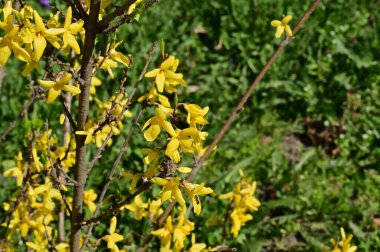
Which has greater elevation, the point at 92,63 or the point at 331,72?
the point at 92,63

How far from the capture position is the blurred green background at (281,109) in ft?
12.8

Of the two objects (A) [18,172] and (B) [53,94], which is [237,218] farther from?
(B) [53,94]

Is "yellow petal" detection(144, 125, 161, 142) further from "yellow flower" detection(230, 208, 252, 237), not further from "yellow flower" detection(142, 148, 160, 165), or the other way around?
"yellow flower" detection(230, 208, 252, 237)

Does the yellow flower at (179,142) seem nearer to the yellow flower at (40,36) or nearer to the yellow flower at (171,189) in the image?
the yellow flower at (171,189)

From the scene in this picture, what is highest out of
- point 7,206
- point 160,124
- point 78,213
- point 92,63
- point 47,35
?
point 47,35

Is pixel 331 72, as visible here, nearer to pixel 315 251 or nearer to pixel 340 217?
pixel 340 217

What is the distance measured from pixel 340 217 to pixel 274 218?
537 mm

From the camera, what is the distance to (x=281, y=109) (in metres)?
4.85

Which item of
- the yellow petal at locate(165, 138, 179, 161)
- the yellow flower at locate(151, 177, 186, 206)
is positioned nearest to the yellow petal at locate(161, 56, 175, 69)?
the yellow petal at locate(165, 138, 179, 161)

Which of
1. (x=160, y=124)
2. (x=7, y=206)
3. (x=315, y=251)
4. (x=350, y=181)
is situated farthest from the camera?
(x=350, y=181)

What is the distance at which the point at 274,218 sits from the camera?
3.85m

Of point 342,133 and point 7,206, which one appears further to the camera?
point 342,133

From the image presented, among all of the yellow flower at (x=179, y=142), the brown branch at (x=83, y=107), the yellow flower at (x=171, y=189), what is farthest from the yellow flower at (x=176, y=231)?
the yellow flower at (x=179, y=142)

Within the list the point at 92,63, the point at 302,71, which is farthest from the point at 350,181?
the point at 92,63
